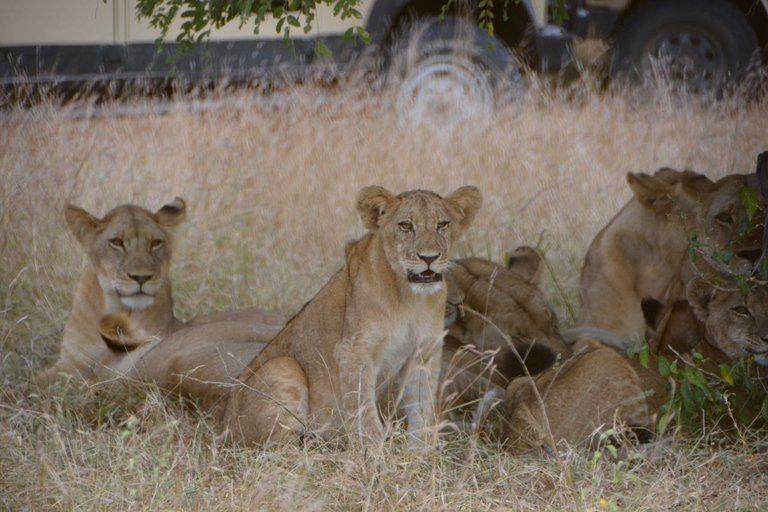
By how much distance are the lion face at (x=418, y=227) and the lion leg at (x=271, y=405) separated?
0.61m

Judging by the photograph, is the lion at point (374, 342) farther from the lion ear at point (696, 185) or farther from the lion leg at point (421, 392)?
the lion ear at point (696, 185)

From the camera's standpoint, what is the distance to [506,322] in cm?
526

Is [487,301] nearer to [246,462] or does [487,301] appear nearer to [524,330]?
[524,330]

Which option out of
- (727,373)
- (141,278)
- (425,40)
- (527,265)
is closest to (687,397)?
(727,373)

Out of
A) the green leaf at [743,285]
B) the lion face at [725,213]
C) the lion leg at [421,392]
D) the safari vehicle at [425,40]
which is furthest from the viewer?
the safari vehicle at [425,40]

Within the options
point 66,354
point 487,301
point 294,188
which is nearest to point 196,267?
point 294,188

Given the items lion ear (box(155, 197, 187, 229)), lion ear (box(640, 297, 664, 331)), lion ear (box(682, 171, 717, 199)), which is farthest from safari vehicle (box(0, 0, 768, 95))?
lion ear (box(640, 297, 664, 331))

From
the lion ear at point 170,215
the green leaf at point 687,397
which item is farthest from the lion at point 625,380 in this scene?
the lion ear at point 170,215

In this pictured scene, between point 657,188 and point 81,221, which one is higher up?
point 657,188

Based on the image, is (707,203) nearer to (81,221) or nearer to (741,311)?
(741,311)

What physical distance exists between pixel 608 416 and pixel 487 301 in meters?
0.98

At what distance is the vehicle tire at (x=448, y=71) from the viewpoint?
969 cm

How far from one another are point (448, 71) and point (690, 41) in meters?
2.14

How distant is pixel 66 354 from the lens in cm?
582
